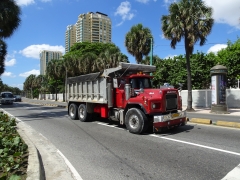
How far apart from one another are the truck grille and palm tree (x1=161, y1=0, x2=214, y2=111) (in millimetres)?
11209

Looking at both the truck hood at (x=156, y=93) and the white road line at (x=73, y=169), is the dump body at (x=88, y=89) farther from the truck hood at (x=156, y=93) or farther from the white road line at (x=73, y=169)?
the white road line at (x=73, y=169)

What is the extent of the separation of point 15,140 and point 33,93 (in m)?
109

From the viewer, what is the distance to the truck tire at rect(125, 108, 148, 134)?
827 cm

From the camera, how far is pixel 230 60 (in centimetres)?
2433

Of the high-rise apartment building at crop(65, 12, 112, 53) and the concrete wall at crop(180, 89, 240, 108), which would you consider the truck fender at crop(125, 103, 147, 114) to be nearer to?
the concrete wall at crop(180, 89, 240, 108)

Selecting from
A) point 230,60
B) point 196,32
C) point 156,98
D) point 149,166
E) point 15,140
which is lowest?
point 149,166

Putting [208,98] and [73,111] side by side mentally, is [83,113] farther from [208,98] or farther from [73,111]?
[208,98]

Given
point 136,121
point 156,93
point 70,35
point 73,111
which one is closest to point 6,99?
point 73,111

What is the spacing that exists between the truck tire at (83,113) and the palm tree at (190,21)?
10.8 m

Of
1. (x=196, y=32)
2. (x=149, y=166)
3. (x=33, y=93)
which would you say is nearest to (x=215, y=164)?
(x=149, y=166)

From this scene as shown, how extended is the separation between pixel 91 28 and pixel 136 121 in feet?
255

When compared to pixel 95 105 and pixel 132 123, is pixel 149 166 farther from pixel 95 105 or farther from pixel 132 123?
pixel 95 105

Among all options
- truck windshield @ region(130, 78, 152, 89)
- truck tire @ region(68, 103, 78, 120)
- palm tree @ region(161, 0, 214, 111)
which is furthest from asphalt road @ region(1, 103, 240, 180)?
palm tree @ region(161, 0, 214, 111)

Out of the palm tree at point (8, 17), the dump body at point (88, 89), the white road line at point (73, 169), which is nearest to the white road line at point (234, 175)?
the white road line at point (73, 169)
